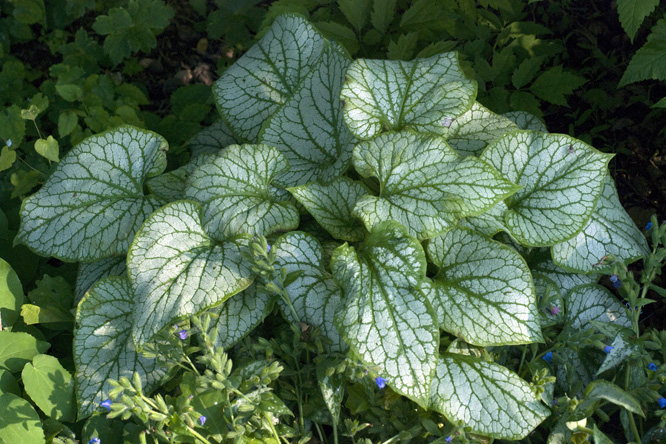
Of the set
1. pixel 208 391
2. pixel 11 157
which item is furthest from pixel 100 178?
pixel 208 391

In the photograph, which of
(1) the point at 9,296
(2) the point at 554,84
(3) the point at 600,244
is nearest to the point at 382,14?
(2) the point at 554,84

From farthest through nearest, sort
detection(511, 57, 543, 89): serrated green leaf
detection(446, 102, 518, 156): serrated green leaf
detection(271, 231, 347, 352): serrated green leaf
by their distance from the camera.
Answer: detection(511, 57, 543, 89): serrated green leaf, detection(446, 102, 518, 156): serrated green leaf, detection(271, 231, 347, 352): serrated green leaf

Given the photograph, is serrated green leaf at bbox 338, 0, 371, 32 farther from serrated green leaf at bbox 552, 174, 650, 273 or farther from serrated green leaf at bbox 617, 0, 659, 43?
serrated green leaf at bbox 552, 174, 650, 273

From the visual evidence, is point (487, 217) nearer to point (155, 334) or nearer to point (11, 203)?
point (155, 334)

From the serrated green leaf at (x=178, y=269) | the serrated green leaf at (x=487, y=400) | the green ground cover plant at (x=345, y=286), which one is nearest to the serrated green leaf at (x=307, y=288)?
the green ground cover plant at (x=345, y=286)

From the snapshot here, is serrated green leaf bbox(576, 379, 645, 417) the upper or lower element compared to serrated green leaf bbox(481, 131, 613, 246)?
lower

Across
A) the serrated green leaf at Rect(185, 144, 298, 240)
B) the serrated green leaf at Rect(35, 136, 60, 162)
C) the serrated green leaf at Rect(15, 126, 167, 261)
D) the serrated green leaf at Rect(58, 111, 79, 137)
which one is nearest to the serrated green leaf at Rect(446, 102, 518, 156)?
the serrated green leaf at Rect(185, 144, 298, 240)

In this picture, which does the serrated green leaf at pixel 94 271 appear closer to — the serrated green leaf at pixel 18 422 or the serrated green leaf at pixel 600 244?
the serrated green leaf at pixel 18 422
